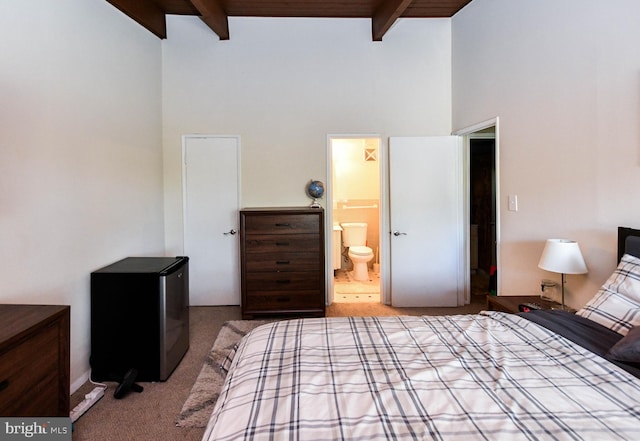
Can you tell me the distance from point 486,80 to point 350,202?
109 inches

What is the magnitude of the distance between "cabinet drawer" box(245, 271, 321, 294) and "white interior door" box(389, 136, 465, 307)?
1.03 meters

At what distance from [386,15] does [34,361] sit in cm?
383

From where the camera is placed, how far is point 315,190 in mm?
3541

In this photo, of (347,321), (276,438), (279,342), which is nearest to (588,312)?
(347,321)

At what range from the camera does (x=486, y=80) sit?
2979mm

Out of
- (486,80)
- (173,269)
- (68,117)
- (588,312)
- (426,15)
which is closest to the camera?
(588,312)

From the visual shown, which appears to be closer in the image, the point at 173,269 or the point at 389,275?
the point at 173,269

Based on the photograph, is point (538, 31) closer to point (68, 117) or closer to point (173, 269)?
point (173, 269)

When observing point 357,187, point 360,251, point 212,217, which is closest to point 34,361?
point 212,217

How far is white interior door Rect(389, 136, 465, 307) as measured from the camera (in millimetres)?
3531

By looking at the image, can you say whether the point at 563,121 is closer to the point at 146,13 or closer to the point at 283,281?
the point at 283,281

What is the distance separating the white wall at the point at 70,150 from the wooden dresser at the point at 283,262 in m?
1.10

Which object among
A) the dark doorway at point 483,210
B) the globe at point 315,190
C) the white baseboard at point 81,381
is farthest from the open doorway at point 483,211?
the white baseboard at point 81,381

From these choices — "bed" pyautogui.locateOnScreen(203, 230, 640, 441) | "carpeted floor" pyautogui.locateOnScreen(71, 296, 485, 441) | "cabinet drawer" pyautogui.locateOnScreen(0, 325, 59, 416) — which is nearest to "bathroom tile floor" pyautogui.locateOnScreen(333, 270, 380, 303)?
"carpeted floor" pyautogui.locateOnScreen(71, 296, 485, 441)
